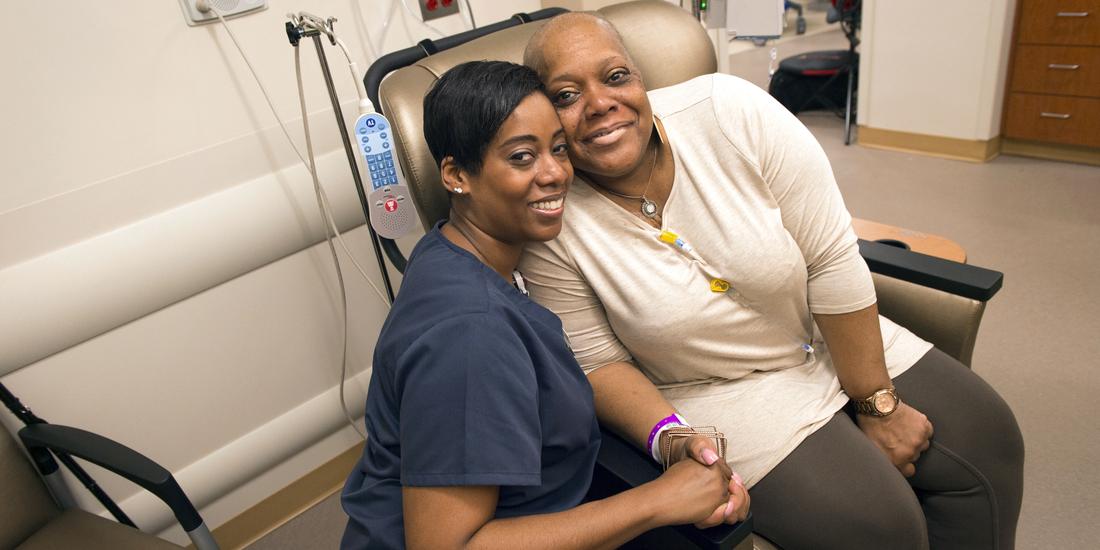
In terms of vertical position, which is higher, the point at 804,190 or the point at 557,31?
the point at 557,31

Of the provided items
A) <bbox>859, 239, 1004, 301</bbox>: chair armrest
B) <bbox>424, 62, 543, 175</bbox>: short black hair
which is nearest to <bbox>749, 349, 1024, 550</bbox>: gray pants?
<bbox>859, 239, 1004, 301</bbox>: chair armrest

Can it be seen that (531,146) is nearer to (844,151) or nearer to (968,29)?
(968,29)

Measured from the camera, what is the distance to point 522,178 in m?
0.95

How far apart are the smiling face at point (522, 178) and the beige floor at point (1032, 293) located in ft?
3.87

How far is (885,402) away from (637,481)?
1.55 feet

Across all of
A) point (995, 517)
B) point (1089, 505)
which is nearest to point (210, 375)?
point (995, 517)

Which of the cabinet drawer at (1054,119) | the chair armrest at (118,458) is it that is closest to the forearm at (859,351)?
the chair armrest at (118,458)

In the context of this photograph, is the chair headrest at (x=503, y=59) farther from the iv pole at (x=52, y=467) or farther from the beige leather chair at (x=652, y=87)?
the iv pole at (x=52, y=467)

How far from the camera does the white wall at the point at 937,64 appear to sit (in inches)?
114

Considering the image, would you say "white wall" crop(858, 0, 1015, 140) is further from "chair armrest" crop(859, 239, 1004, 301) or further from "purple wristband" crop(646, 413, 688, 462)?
"purple wristband" crop(646, 413, 688, 462)

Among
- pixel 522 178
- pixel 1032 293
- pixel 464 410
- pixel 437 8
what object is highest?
pixel 437 8

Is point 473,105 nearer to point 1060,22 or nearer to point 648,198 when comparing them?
point 648,198

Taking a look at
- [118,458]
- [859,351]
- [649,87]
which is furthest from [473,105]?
[118,458]

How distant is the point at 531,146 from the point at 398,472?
1.62 ft
